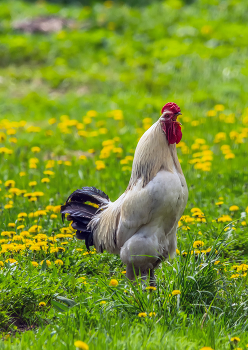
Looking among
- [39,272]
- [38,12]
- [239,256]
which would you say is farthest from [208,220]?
[38,12]

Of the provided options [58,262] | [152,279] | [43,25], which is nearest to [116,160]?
[58,262]

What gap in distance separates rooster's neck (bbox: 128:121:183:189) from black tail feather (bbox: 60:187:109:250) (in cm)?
76

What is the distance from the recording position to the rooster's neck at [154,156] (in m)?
3.50

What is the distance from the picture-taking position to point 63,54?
12.2 metres

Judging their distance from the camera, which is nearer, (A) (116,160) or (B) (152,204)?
(B) (152,204)

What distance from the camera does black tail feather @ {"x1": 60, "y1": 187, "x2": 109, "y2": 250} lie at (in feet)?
13.4

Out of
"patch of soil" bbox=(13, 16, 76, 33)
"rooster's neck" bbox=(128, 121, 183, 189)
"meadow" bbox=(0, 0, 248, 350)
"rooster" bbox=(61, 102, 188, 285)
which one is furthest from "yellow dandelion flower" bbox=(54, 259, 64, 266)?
"patch of soil" bbox=(13, 16, 76, 33)

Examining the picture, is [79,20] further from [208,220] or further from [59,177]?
[208,220]

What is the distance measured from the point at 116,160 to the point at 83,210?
8.86 ft

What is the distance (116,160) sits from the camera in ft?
22.4

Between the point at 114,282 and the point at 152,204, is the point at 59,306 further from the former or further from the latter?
the point at 152,204

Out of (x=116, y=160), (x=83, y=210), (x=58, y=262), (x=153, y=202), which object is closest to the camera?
(x=153, y=202)

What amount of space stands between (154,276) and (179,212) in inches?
25.5

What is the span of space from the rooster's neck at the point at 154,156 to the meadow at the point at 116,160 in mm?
583
